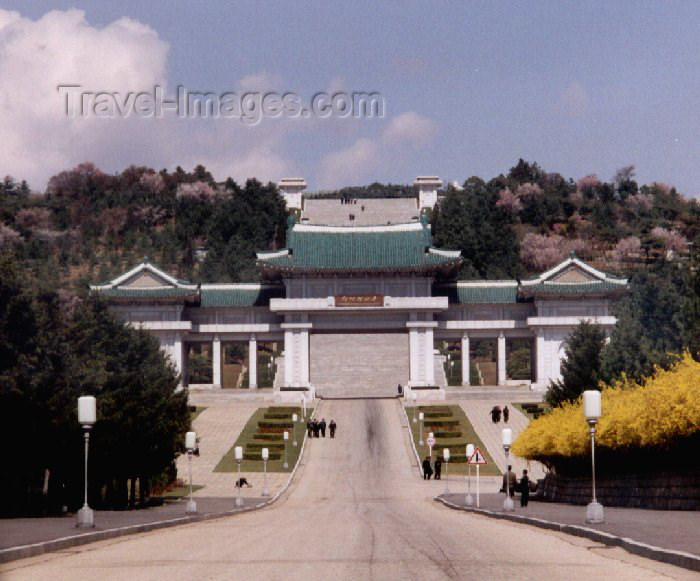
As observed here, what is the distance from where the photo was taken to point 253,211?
140m

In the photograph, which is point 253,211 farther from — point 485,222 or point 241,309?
point 241,309

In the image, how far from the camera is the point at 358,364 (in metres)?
106

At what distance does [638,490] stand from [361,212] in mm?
103355

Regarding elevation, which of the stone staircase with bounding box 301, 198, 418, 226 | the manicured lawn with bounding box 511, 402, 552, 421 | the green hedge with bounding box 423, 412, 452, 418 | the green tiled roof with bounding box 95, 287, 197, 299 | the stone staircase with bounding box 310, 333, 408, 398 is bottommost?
the green hedge with bounding box 423, 412, 452, 418

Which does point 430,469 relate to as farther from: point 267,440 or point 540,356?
point 540,356

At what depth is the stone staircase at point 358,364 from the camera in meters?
102

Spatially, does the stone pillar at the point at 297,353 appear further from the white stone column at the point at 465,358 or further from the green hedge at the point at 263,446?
the green hedge at the point at 263,446

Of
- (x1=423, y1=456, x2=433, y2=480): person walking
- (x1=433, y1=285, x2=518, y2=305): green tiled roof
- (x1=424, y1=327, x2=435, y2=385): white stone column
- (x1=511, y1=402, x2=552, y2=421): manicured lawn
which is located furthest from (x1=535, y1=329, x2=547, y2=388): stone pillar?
(x1=423, y1=456, x2=433, y2=480): person walking

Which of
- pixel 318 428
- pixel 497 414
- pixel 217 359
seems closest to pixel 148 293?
pixel 217 359

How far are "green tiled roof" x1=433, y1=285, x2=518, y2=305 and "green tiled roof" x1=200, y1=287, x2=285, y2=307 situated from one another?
13.3 meters

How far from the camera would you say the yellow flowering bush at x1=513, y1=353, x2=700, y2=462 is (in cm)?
2741

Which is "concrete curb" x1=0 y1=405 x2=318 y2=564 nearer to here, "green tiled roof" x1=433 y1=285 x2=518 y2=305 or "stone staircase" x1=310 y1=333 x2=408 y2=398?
"green tiled roof" x1=433 y1=285 x2=518 y2=305

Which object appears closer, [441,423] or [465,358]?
[441,423]

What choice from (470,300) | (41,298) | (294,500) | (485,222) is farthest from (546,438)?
(485,222)
